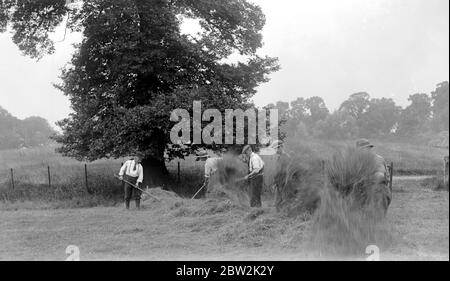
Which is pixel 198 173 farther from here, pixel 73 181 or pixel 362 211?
pixel 362 211

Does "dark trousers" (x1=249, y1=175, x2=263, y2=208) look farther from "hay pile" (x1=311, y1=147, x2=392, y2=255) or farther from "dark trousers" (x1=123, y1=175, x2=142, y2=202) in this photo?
"hay pile" (x1=311, y1=147, x2=392, y2=255)

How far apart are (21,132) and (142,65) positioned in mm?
85248

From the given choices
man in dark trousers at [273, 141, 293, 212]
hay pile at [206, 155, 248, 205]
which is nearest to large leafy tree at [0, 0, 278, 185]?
hay pile at [206, 155, 248, 205]

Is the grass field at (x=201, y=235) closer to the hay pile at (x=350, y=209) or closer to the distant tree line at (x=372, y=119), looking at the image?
the hay pile at (x=350, y=209)

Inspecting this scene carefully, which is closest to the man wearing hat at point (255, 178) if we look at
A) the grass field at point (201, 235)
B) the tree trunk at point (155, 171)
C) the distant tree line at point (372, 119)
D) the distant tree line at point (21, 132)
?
the grass field at point (201, 235)

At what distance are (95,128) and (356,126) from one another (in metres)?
31.5

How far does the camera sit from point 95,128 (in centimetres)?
2052

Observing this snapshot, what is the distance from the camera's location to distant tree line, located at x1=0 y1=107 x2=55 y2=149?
294 ft

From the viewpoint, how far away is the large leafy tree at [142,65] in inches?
775

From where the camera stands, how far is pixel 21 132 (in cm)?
9781

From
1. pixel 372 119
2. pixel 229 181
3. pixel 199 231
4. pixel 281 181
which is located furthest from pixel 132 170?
pixel 372 119

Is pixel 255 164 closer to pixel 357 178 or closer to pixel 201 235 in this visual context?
pixel 201 235
